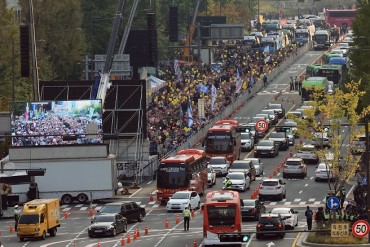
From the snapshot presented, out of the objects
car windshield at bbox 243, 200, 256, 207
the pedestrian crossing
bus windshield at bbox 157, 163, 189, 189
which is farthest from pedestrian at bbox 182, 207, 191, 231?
bus windshield at bbox 157, 163, 189, 189

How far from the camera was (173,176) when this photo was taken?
11131cm

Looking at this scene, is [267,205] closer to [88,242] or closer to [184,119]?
[88,242]

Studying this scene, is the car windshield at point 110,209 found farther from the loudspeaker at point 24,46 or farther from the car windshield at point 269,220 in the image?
the car windshield at point 269,220

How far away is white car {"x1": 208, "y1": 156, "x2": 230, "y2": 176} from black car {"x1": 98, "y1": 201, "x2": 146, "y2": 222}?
22.4 m

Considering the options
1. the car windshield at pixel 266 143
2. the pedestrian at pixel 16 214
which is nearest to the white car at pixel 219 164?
the car windshield at pixel 266 143

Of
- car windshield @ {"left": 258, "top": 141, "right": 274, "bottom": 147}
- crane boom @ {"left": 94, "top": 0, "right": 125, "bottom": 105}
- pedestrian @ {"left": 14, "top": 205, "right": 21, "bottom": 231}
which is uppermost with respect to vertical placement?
crane boom @ {"left": 94, "top": 0, "right": 125, "bottom": 105}

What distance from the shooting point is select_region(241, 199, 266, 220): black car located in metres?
99.1

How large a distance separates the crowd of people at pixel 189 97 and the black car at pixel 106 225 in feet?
118

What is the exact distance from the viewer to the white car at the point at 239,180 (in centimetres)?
11488

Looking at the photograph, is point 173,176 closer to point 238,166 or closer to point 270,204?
point 270,204

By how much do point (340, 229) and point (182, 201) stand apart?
23.5 m

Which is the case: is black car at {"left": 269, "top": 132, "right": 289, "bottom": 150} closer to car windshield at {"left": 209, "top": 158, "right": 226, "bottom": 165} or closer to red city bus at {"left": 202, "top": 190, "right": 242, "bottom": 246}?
car windshield at {"left": 209, "top": 158, "right": 226, "bottom": 165}

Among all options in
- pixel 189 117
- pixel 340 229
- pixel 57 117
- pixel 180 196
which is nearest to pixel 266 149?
pixel 189 117

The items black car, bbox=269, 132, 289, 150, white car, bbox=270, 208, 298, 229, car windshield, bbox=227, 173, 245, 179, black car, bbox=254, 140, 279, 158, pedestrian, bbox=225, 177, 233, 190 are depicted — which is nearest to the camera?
white car, bbox=270, 208, 298, 229
